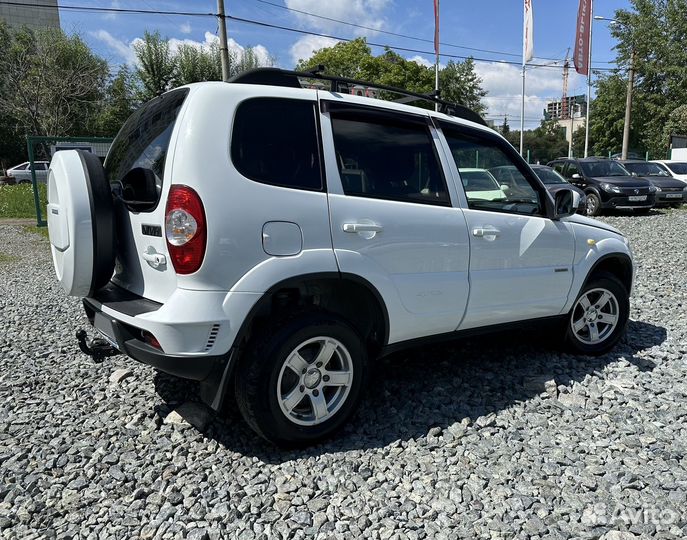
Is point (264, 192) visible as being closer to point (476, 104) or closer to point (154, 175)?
point (154, 175)

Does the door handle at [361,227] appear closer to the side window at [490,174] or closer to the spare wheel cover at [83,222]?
the side window at [490,174]

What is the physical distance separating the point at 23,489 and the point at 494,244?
2.96 metres

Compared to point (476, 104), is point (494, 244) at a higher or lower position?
lower

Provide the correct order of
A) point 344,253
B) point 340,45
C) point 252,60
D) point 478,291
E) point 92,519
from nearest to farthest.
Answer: point 92,519
point 344,253
point 478,291
point 252,60
point 340,45

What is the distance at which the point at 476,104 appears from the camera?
45625mm

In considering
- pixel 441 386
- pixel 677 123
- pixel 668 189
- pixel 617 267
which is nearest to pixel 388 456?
pixel 441 386

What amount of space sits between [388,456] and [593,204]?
13997mm

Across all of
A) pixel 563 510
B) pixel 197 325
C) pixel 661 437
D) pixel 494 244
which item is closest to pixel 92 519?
pixel 197 325

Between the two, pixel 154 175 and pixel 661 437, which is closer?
pixel 154 175

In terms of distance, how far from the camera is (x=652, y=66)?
117 ft

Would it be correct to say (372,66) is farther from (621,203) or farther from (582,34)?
(621,203)

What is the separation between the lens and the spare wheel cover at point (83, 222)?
2654 mm

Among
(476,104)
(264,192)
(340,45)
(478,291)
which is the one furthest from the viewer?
(476,104)

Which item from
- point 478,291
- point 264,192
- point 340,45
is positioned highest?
point 340,45
